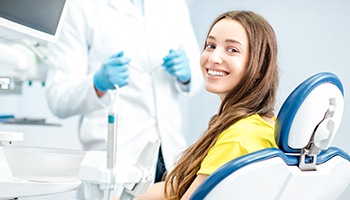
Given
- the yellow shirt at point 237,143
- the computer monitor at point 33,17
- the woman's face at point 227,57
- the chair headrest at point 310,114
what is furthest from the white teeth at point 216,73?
the computer monitor at point 33,17

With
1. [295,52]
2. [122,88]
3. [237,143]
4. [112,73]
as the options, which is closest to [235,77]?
[237,143]

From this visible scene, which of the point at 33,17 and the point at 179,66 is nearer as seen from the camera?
the point at 33,17

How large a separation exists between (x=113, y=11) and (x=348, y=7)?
120 cm

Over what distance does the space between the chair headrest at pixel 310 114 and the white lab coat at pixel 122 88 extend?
1015mm

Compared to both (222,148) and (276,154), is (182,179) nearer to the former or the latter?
(222,148)

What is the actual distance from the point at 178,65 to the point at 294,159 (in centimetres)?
108

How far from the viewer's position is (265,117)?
1.31 metres

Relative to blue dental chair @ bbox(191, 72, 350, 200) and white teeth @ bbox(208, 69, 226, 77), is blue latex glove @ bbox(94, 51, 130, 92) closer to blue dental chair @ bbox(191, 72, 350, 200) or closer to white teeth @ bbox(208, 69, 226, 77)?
white teeth @ bbox(208, 69, 226, 77)

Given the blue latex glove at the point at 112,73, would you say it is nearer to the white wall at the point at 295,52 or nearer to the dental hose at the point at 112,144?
the white wall at the point at 295,52

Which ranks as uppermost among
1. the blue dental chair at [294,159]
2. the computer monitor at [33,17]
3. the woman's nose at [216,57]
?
the computer monitor at [33,17]

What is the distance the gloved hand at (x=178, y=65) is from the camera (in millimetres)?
2055

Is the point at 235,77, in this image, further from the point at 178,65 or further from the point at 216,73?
the point at 178,65

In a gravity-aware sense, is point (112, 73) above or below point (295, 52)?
below

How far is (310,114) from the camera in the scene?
100 cm
